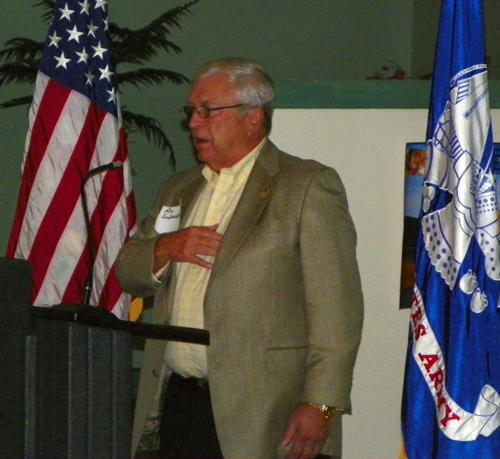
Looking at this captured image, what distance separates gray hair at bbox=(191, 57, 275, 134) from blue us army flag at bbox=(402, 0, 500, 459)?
507mm

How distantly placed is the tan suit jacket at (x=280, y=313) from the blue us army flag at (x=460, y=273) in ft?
1.17

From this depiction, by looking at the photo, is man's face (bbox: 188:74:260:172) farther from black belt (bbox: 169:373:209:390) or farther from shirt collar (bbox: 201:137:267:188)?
black belt (bbox: 169:373:209:390)

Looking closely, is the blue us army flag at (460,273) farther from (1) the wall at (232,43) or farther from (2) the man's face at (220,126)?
(1) the wall at (232,43)

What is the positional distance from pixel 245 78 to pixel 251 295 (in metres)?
0.58

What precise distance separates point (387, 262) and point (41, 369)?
2.27 m

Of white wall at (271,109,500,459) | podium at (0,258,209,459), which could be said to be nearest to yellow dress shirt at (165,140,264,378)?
white wall at (271,109,500,459)

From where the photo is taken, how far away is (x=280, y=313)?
2238mm

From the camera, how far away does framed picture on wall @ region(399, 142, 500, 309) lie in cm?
315

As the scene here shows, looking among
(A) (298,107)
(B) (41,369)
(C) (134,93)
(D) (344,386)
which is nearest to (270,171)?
(D) (344,386)

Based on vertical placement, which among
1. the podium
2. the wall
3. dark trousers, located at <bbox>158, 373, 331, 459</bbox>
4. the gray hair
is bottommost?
dark trousers, located at <bbox>158, 373, 331, 459</bbox>

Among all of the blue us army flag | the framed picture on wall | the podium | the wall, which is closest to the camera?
the podium

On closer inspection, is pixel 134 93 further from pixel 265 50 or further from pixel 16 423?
pixel 16 423

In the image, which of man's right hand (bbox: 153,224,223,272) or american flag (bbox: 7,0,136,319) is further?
american flag (bbox: 7,0,136,319)

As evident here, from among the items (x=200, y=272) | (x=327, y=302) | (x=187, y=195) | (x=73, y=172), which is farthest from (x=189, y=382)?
(x=73, y=172)
